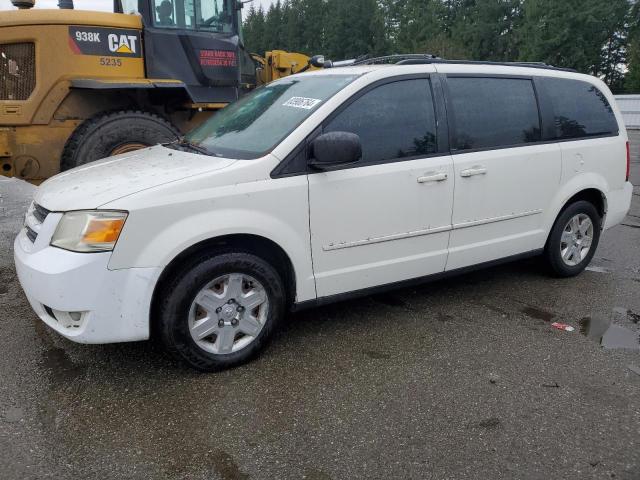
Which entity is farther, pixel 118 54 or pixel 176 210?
pixel 118 54

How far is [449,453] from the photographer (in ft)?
8.45

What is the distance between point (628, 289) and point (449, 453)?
3008 mm

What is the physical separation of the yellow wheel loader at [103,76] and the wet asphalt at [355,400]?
2.43 meters

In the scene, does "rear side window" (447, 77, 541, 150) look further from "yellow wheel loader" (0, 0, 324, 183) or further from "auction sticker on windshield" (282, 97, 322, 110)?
"yellow wheel loader" (0, 0, 324, 183)

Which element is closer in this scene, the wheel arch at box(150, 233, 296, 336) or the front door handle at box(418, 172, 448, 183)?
the wheel arch at box(150, 233, 296, 336)

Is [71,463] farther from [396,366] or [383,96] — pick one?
[383,96]

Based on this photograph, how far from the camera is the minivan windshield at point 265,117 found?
136 inches

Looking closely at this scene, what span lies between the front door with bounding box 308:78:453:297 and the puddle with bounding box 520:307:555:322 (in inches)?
32.2

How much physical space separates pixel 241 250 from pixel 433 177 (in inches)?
56.8

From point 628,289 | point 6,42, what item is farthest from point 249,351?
point 6,42

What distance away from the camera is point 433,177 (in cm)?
380

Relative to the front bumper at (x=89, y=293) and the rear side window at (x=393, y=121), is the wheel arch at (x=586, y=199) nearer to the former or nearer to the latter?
the rear side window at (x=393, y=121)

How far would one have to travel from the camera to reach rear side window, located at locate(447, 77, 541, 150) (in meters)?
4.01

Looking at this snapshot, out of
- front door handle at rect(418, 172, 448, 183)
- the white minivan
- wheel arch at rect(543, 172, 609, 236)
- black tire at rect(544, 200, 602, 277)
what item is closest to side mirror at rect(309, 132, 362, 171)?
the white minivan
